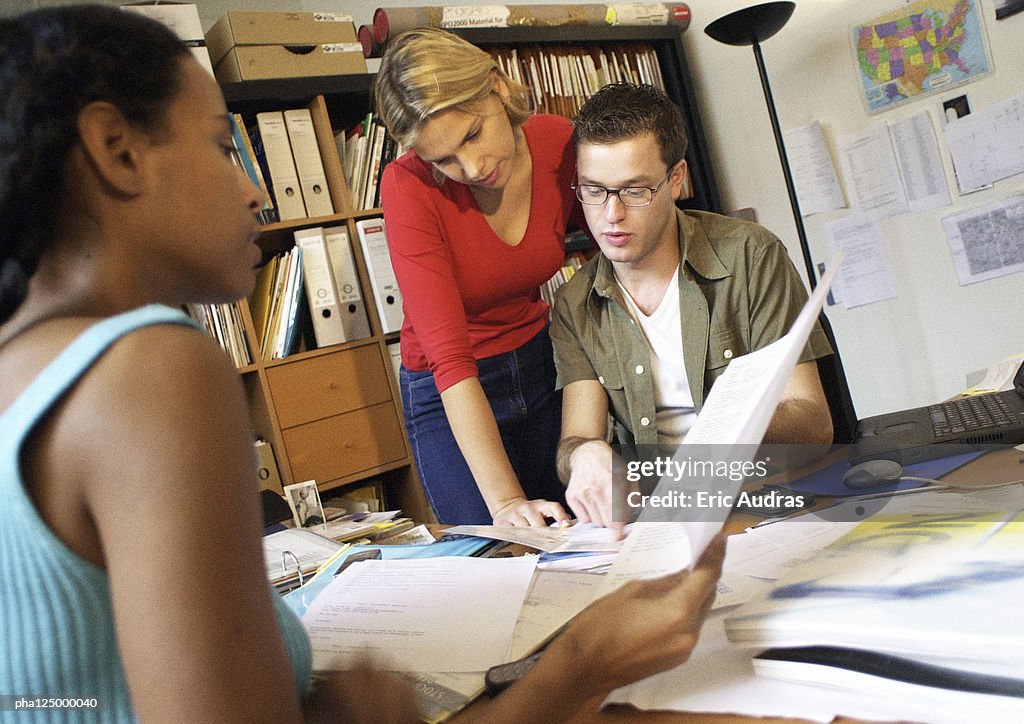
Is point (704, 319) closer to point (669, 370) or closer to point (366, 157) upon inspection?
point (669, 370)

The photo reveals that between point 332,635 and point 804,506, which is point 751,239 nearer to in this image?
point 804,506

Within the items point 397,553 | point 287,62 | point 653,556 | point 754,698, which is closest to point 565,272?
point 287,62

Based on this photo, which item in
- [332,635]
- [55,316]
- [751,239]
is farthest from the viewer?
[751,239]

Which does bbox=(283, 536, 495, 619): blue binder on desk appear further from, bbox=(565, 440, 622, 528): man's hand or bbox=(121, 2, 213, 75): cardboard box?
bbox=(121, 2, 213, 75): cardboard box

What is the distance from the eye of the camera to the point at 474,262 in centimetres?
180

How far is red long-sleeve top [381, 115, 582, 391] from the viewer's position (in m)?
1.68

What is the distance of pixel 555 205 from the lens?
1.85m

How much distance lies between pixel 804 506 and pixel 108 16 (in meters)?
0.90

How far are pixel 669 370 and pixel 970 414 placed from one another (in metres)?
0.51

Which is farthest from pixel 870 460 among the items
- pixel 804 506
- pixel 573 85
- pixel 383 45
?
pixel 573 85

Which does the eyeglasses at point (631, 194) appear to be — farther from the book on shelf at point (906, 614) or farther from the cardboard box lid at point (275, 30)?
the cardboard box lid at point (275, 30)

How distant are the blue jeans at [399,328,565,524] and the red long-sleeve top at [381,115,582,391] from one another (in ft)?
0.13

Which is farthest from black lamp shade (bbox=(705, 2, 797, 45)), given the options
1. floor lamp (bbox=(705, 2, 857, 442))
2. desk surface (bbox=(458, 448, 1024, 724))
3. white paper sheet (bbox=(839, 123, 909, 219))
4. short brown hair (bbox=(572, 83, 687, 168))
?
desk surface (bbox=(458, 448, 1024, 724))

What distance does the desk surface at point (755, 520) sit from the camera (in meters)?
0.63
